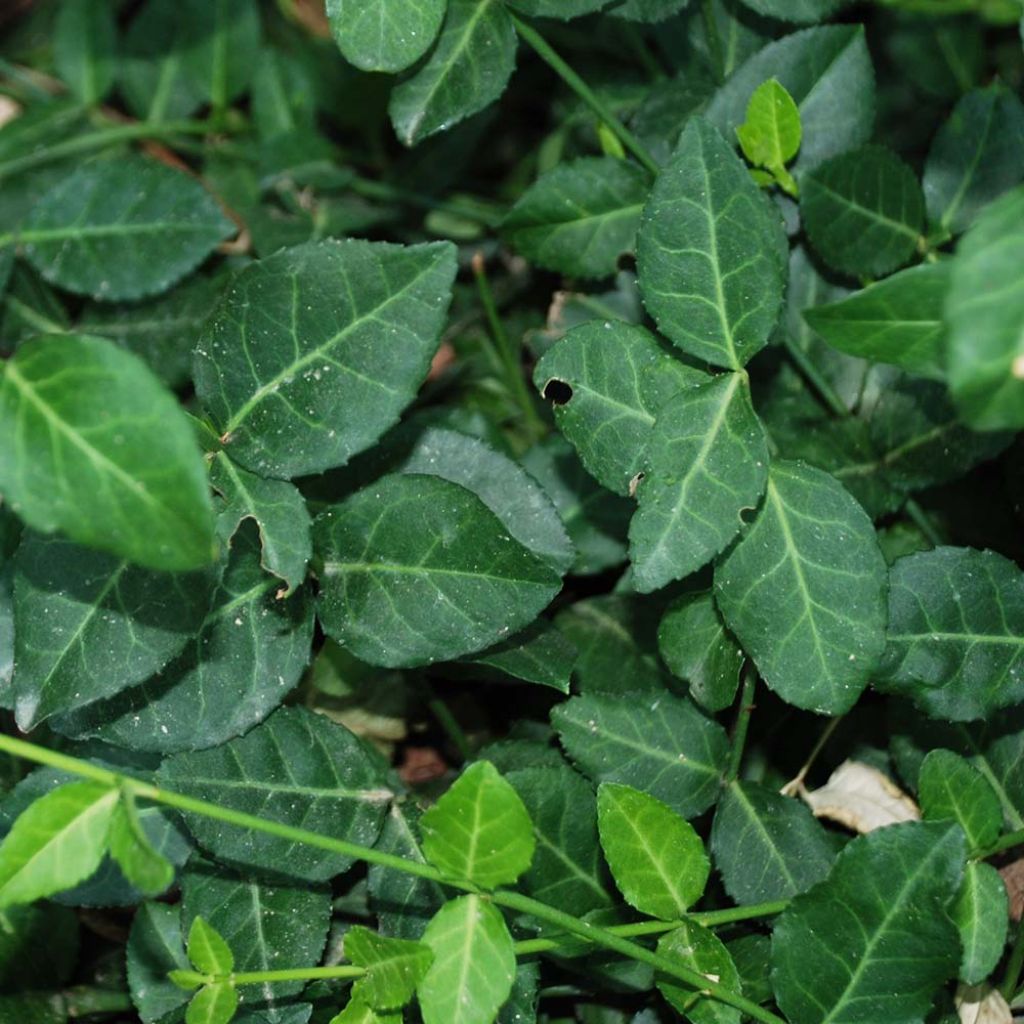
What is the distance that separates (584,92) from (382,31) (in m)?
0.36

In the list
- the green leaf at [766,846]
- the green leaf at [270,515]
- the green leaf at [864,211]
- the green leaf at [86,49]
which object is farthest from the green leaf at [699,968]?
the green leaf at [86,49]

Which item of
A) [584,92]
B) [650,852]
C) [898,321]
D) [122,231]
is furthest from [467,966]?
[122,231]

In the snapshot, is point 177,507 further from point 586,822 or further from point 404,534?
point 586,822

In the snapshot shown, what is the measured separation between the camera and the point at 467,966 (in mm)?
1339

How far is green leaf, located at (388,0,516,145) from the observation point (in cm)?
179

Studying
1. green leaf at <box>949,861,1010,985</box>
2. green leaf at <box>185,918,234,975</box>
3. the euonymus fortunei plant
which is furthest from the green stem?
green leaf at <box>185,918,234,975</box>

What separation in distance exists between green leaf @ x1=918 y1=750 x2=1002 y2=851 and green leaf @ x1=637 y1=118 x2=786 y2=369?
1.83 ft

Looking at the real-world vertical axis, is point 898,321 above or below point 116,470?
below

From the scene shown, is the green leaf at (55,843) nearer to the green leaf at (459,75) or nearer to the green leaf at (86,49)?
the green leaf at (459,75)

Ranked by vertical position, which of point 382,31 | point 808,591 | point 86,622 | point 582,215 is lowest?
point 808,591

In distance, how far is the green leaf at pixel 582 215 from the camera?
1.93 meters

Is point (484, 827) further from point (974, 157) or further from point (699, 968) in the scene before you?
point (974, 157)

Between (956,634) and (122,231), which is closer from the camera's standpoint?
(956,634)

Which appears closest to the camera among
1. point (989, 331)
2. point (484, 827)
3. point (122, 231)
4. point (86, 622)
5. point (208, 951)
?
point (989, 331)
